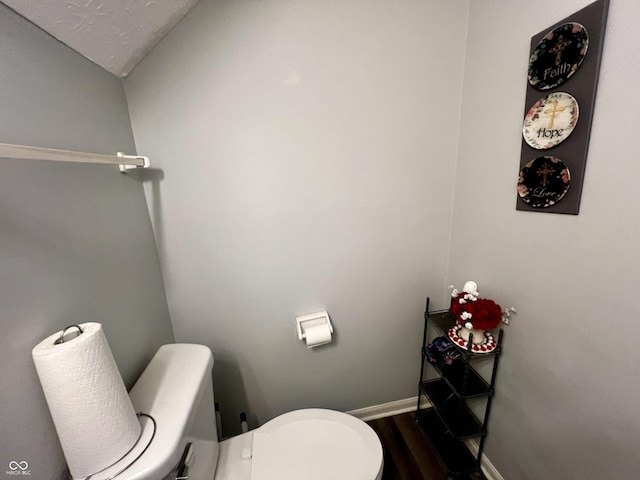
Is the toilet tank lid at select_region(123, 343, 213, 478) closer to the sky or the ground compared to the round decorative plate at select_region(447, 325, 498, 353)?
closer to the sky

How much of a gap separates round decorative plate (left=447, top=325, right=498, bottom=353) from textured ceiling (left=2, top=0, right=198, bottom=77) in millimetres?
1576

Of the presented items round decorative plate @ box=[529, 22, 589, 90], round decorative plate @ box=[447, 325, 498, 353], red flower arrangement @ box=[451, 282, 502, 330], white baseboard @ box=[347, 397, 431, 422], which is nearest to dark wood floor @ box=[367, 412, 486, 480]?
white baseboard @ box=[347, 397, 431, 422]

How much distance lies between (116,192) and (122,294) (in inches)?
13.2

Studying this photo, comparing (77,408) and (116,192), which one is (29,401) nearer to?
(77,408)

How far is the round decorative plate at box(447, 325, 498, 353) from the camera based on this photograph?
970 mm

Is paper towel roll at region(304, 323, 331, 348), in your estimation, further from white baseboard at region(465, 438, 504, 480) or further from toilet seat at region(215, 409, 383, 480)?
white baseboard at region(465, 438, 504, 480)

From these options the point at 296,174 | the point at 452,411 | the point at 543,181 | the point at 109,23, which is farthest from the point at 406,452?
the point at 109,23

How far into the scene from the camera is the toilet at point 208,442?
0.58 metres

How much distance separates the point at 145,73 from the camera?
873 mm

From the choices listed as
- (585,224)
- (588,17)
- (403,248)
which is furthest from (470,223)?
(588,17)

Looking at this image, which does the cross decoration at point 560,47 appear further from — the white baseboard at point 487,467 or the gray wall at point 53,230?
the white baseboard at point 487,467

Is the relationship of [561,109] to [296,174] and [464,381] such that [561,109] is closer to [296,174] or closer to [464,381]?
[296,174]

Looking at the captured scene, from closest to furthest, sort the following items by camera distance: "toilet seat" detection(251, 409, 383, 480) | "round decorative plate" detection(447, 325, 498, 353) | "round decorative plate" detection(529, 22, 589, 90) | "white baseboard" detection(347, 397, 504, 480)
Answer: "round decorative plate" detection(529, 22, 589, 90) < "toilet seat" detection(251, 409, 383, 480) < "round decorative plate" detection(447, 325, 498, 353) < "white baseboard" detection(347, 397, 504, 480)

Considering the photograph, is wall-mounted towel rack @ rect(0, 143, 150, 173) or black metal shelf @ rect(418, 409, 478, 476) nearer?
wall-mounted towel rack @ rect(0, 143, 150, 173)
